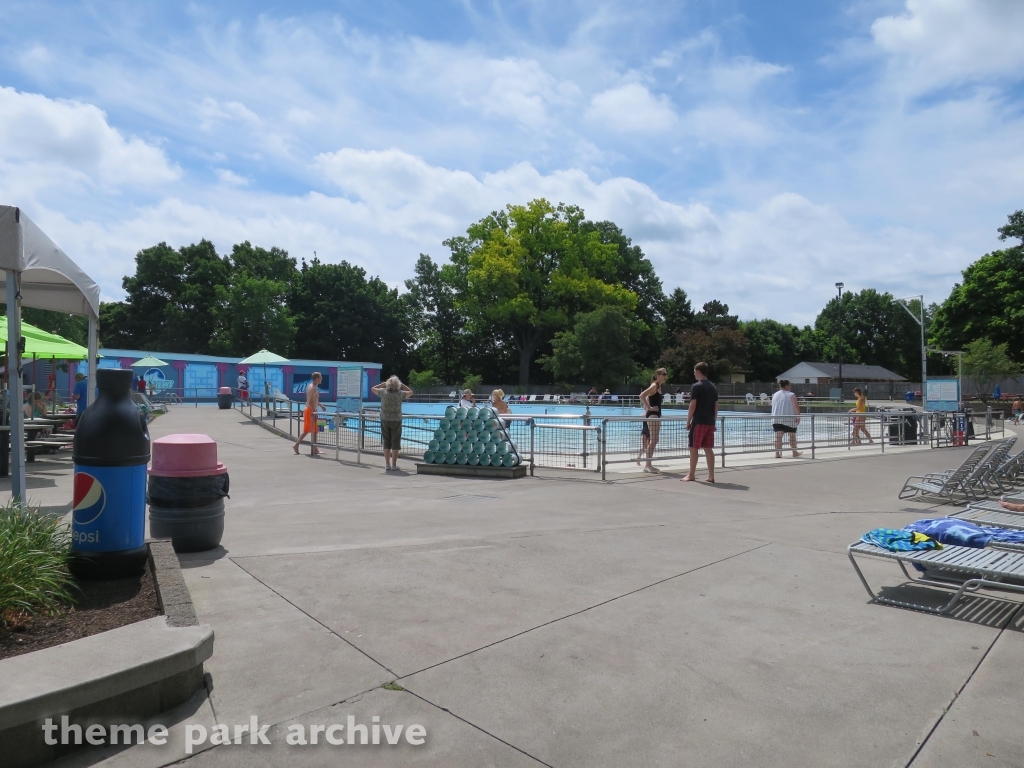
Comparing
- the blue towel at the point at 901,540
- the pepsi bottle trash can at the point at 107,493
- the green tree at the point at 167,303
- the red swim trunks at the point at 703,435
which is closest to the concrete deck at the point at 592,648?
the blue towel at the point at 901,540

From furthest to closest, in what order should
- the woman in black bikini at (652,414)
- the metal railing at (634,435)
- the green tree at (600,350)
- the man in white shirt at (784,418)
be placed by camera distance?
1. the green tree at (600,350)
2. the man in white shirt at (784,418)
3. the metal railing at (634,435)
4. the woman in black bikini at (652,414)

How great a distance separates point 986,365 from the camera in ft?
149

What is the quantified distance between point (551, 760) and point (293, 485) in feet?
28.6

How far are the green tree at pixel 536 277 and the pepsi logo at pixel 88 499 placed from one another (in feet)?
197

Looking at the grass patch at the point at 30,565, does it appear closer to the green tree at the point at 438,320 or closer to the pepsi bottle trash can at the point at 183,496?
the pepsi bottle trash can at the point at 183,496

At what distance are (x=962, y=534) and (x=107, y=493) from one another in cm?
612

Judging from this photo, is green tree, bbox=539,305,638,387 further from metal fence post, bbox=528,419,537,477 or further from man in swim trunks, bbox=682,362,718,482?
man in swim trunks, bbox=682,362,718,482

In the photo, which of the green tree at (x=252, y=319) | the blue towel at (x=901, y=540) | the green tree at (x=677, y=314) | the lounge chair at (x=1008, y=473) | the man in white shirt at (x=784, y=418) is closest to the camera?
the blue towel at (x=901, y=540)

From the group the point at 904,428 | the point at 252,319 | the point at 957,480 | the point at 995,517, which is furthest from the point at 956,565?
the point at 252,319

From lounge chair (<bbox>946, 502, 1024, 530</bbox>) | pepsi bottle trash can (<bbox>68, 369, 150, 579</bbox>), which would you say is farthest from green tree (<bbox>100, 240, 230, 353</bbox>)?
lounge chair (<bbox>946, 502, 1024, 530</bbox>)

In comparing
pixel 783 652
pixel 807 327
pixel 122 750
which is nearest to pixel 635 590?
pixel 783 652

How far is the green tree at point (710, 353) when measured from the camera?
57.8 meters

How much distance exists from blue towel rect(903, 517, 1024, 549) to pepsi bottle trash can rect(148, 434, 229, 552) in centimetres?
569

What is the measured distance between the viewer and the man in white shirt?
15.2 meters
